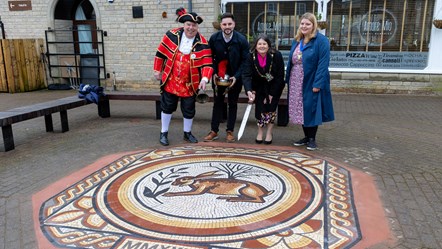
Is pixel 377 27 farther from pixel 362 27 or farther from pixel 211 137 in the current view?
pixel 211 137

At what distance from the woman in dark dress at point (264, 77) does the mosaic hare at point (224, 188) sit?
4.87ft

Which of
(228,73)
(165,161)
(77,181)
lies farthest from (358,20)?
(77,181)

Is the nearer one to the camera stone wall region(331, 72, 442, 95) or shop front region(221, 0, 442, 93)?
shop front region(221, 0, 442, 93)

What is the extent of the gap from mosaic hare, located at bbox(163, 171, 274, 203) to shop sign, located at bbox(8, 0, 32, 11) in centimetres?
1042

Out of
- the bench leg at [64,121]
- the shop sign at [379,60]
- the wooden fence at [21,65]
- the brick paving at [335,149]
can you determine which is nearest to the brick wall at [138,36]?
the shop sign at [379,60]

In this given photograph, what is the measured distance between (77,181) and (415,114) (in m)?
6.48

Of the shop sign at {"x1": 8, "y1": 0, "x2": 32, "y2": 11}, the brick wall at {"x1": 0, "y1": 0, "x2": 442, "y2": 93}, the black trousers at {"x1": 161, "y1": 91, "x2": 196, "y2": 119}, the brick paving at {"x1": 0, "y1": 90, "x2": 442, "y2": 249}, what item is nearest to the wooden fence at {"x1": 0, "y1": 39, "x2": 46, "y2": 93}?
the brick wall at {"x1": 0, "y1": 0, "x2": 442, "y2": 93}

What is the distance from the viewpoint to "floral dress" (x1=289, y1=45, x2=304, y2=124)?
4.80 m

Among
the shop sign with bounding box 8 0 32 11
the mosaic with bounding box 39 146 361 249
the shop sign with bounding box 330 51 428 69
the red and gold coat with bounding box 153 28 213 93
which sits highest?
the shop sign with bounding box 8 0 32 11

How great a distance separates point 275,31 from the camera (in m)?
10.5

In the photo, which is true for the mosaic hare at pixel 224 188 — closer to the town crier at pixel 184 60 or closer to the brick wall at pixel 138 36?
the town crier at pixel 184 60

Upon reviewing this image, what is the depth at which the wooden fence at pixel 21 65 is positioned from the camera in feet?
35.5

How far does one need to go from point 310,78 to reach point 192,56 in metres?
1.54

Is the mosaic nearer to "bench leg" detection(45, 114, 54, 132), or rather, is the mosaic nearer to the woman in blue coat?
the woman in blue coat
